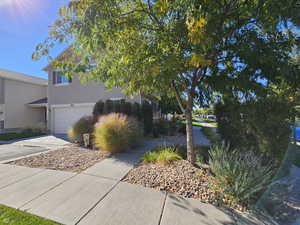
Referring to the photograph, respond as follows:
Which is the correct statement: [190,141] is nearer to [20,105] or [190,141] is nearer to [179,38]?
[179,38]

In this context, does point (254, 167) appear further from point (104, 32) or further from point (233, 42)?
point (104, 32)

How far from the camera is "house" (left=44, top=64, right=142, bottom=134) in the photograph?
1178 centimetres

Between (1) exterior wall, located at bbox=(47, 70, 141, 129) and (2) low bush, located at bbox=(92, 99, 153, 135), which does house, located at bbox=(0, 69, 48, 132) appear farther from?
(2) low bush, located at bbox=(92, 99, 153, 135)

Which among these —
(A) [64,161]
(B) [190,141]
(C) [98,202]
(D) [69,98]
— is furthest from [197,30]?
(D) [69,98]

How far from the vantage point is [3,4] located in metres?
4.08

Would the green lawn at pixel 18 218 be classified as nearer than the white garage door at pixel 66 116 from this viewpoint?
Yes

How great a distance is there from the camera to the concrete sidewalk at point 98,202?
242 centimetres

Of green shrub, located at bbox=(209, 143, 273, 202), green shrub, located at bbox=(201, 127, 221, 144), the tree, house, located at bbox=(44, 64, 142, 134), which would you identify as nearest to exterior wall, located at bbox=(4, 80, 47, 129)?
house, located at bbox=(44, 64, 142, 134)

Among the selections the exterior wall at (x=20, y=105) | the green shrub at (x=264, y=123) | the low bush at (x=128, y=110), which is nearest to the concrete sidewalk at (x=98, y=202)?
the green shrub at (x=264, y=123)

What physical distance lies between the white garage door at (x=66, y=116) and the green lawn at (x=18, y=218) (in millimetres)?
9995

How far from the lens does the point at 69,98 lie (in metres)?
12.4

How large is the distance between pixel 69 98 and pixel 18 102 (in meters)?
7.49

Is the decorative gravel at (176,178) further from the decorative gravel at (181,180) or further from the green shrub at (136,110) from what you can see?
the green shrub at (136,110)

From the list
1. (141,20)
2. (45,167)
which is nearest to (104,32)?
(141,20)
